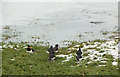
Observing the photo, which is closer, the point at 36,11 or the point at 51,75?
the point at 51,75

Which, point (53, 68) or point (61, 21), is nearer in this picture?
point (53, 68)

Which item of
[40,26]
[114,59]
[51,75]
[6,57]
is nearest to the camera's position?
[51,75]

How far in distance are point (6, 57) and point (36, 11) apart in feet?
171

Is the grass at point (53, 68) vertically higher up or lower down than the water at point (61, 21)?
lower down

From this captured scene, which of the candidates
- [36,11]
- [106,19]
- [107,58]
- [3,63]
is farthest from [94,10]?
[3,63]

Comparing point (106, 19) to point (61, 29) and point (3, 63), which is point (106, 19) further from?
point (3, 63)

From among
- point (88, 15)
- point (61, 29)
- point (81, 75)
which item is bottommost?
point (81, 75)

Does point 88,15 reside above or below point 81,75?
above

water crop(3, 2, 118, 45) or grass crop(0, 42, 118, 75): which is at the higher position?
water crop(3, 2, 118, 45)

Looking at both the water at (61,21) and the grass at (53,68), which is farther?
the water at (61,21)

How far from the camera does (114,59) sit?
21125 millimetres

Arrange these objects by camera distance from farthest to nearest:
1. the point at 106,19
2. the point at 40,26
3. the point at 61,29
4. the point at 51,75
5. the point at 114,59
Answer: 1. the point at 106,19
2. the point at 40,26
3. the point at 61,29
4. the point at 114,59
5. the point at 51,75

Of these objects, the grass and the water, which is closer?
the grass

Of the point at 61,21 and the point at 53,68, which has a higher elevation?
the point at 61,21
